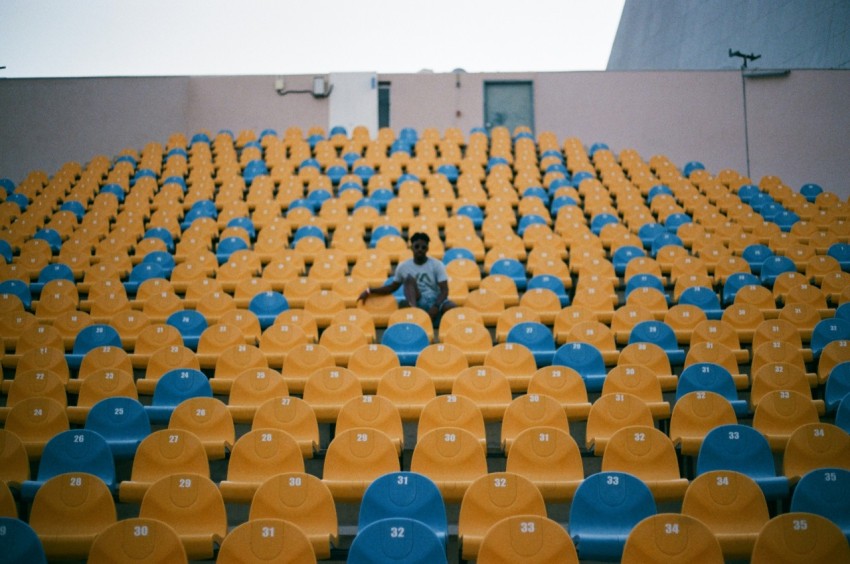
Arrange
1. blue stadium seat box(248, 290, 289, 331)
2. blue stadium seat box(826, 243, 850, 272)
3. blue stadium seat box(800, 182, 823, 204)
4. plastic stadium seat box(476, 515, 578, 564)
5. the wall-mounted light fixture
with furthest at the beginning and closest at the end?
the wall-mounted light fixture → blue stadium seat box(800, 182, 823, 204) → blue stadium seat box(826, 243, 850, 272) → blue stadium seat box(248, 290, 289, 331) → plastic stadium seat box(476, 515, 578, 564)

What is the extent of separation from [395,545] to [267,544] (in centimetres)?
53

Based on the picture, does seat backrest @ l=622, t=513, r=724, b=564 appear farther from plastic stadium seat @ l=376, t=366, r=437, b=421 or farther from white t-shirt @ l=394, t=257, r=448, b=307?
white t-shirt @ l=394, t=257, r=448, b=307

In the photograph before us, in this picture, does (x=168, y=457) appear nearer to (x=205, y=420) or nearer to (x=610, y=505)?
(x=205, y=420)

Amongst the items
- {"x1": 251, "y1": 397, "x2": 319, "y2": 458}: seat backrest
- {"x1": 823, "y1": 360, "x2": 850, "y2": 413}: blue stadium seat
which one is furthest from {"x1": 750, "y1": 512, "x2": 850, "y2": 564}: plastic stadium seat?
{"x1": 251, "y1": 397, "x2": 319, "y2": 458}: seat backrest

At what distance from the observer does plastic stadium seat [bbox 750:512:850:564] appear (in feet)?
9.74

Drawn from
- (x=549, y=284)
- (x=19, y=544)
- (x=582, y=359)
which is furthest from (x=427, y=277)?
(x=19, y=544)

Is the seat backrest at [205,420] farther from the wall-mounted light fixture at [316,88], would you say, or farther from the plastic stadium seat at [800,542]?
the wall-mounted light fixture at [316,88]

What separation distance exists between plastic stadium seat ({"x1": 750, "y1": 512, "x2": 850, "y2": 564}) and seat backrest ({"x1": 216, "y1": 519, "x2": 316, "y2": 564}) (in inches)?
71.9

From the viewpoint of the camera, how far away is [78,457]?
4.09 metres

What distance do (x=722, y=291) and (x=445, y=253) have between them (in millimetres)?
2696

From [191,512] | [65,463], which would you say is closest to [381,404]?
[191,512]

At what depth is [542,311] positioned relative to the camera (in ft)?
21.4

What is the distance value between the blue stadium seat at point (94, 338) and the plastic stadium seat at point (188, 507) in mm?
2538

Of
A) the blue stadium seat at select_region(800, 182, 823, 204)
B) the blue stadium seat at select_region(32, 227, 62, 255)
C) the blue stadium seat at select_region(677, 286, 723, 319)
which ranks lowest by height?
the blue stadium seat at select_region(677, 286, 723, 319)
